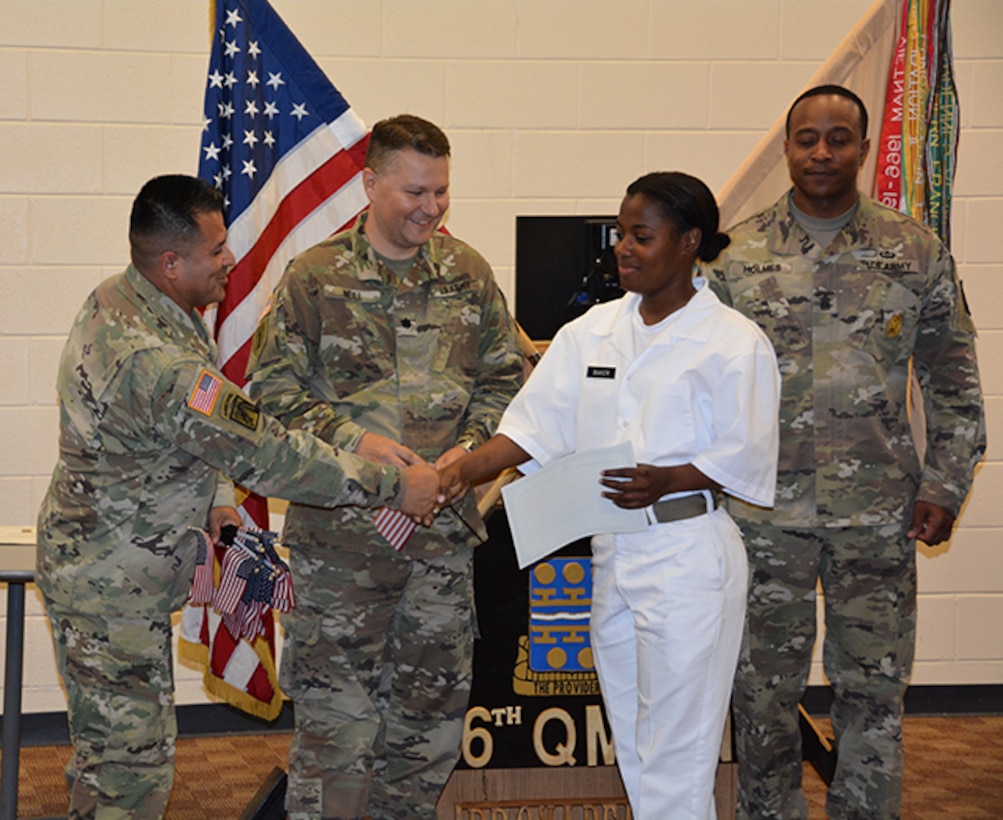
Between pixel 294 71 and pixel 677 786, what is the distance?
250 centimetres

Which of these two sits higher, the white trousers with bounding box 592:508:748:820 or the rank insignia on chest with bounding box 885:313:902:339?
the rank insignia on chest with bounding box 885:313:902:339

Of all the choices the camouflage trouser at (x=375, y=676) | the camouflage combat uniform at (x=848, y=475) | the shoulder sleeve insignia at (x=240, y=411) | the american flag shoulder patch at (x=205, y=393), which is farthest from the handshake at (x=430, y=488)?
the camouflage combat uniform at (x=848, y=475)

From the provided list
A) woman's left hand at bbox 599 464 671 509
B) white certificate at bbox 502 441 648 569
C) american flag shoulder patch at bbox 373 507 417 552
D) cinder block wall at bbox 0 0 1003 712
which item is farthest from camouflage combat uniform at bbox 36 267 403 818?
cinder block wall at bbox 0 0 1003 712

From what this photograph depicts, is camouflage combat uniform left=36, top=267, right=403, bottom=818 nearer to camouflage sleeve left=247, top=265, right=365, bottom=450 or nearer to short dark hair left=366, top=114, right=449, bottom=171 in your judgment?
camouflage sleeve left=247, top=265, right=365, bottom=450

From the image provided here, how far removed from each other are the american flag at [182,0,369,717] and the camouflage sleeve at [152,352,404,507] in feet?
3.53

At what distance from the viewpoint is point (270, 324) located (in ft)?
9.91

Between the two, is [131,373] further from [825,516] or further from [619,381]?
[825,516]

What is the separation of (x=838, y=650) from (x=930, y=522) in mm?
409

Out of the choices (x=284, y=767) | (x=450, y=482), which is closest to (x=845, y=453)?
(x=450, y=482)

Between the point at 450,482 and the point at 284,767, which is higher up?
the point at 450,482

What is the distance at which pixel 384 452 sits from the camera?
2939mm

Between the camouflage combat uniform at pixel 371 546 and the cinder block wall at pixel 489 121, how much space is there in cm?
160

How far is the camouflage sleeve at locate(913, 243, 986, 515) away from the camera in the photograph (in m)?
3.10

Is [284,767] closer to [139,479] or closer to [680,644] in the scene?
[139,479]
